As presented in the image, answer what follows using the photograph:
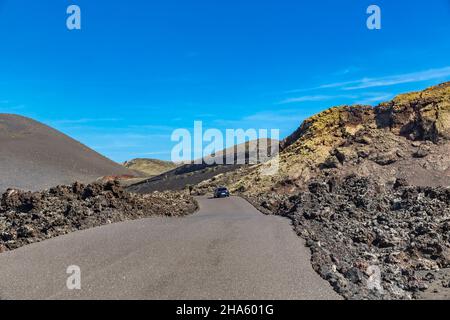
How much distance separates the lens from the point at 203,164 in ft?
379

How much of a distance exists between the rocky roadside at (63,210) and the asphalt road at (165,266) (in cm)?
116

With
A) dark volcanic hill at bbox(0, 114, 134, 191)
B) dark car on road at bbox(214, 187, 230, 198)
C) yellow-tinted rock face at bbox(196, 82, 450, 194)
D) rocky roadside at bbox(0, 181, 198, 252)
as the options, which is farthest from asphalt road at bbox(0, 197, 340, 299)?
dark volcanic hill at bbox(0, 114, 134, 191)

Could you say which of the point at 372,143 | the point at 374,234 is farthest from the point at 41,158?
the point at 374,234

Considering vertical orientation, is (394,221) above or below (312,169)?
below

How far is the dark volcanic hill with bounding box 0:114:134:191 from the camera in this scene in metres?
82.1

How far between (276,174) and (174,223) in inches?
1205

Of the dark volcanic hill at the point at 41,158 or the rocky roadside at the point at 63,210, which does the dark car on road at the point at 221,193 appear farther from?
the dark volcanic hill at the point at 41,158

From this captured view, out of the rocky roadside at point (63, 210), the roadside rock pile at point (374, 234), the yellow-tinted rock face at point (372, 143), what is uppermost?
the yellow-tinted rock face at point (372, 143)

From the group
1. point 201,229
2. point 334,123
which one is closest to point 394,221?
point 201,229

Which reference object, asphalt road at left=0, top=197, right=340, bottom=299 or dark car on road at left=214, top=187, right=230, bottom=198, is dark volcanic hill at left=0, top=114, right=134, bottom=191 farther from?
asphalt road at left=0, top=197, right=340, bottom=299

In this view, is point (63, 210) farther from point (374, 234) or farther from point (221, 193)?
point (221, 193)

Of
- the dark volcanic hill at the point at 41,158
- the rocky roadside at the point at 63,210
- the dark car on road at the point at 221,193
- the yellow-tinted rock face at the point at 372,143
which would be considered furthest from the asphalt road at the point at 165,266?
the dark volcanic hill at the point at 41,158

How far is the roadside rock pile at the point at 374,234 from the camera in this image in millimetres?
13227
